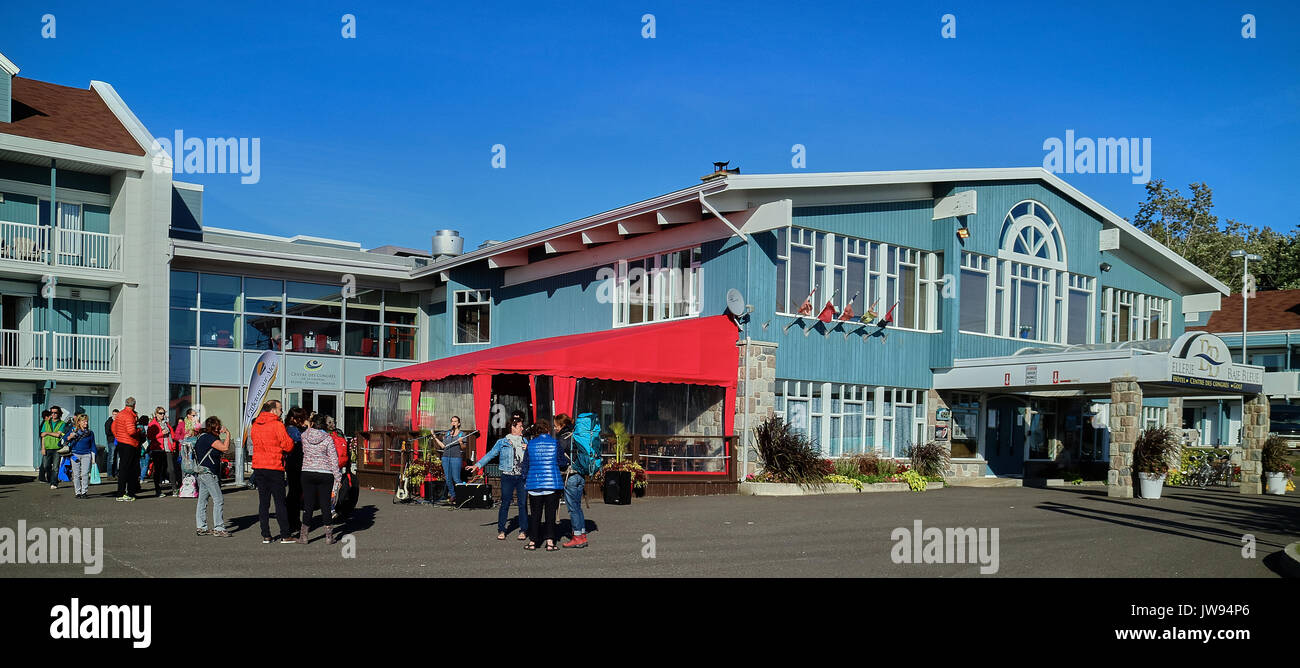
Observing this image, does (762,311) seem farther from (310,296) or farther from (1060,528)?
(310,296)

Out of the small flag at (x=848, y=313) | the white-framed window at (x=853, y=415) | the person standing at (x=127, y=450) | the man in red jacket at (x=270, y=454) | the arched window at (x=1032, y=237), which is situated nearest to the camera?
the man in red jacket at (x=270, y=454)

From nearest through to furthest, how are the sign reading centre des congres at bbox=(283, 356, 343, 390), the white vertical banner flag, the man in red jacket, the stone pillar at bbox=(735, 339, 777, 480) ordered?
the man in red jacket → the white vertical banner flag → the stone pillar at bbox=(735, 339, 777, 480) → the sign reading centre des congres at bbox=(283, 356, 343, 390)

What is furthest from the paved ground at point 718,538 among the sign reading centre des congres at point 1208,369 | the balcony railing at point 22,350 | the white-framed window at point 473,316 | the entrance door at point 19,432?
the white-framed window at point 473,316

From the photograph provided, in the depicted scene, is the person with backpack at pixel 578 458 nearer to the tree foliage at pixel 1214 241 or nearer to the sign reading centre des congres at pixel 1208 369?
the sign reading centre des congres at pixel 1208 369

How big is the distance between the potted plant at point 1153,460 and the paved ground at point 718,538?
0.59 meters

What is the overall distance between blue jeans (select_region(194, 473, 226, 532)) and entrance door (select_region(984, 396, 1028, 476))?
18.6m

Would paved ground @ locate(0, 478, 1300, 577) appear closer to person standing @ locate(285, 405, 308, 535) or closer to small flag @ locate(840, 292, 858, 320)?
person standing @ locate(285, 405, 308, 535)

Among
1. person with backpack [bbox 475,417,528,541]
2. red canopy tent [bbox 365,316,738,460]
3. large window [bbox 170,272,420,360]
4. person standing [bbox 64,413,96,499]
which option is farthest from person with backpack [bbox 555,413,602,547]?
large window [bbox 170,272,420,360]

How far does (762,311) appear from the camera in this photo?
21.3 m

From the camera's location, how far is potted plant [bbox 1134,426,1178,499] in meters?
20.8

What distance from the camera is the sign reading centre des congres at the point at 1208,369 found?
70.5 feet
